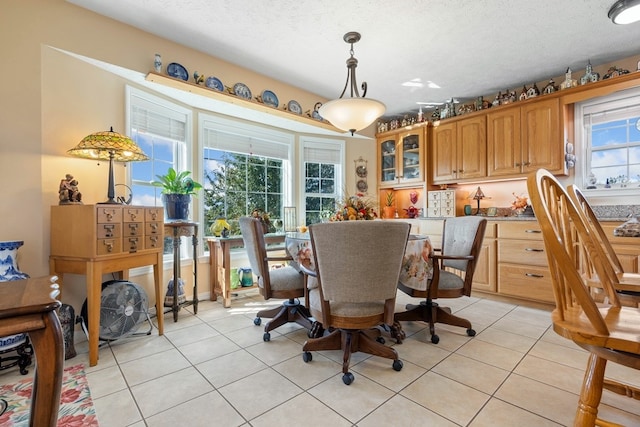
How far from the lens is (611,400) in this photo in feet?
5.04

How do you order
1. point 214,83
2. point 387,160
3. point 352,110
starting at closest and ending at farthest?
1. point 352,110
2. point 214,83
3. point 387,160

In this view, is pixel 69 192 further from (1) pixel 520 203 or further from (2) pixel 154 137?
(1) pixel 520 203

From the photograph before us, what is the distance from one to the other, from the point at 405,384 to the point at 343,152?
11.9ft

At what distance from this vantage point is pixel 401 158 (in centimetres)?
466

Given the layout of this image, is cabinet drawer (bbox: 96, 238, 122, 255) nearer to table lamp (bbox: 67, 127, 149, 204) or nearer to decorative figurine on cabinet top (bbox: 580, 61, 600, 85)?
table lamp (bbox: 67, 127, 149, 204)

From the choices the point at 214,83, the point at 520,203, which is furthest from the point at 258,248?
the point at 520,203

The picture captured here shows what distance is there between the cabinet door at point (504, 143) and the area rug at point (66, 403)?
173 inches

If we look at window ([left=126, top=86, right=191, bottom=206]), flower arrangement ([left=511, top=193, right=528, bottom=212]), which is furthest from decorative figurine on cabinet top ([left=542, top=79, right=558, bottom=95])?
window ([left=126, top=86, right=191, bottom=206])

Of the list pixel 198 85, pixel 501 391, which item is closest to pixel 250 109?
pixel 198 85

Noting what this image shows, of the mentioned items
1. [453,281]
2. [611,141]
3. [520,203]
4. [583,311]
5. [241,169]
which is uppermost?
[611,141]

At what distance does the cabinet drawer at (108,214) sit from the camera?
1971 millimetres

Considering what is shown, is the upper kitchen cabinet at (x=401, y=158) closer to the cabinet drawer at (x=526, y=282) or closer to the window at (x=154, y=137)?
the cabinet drawer at (x=526, y=282)

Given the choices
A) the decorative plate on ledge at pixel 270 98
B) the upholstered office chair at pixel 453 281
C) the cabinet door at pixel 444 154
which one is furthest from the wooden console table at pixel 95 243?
the cabinet door at pixel 444 154

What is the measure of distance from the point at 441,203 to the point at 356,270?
303 cm
